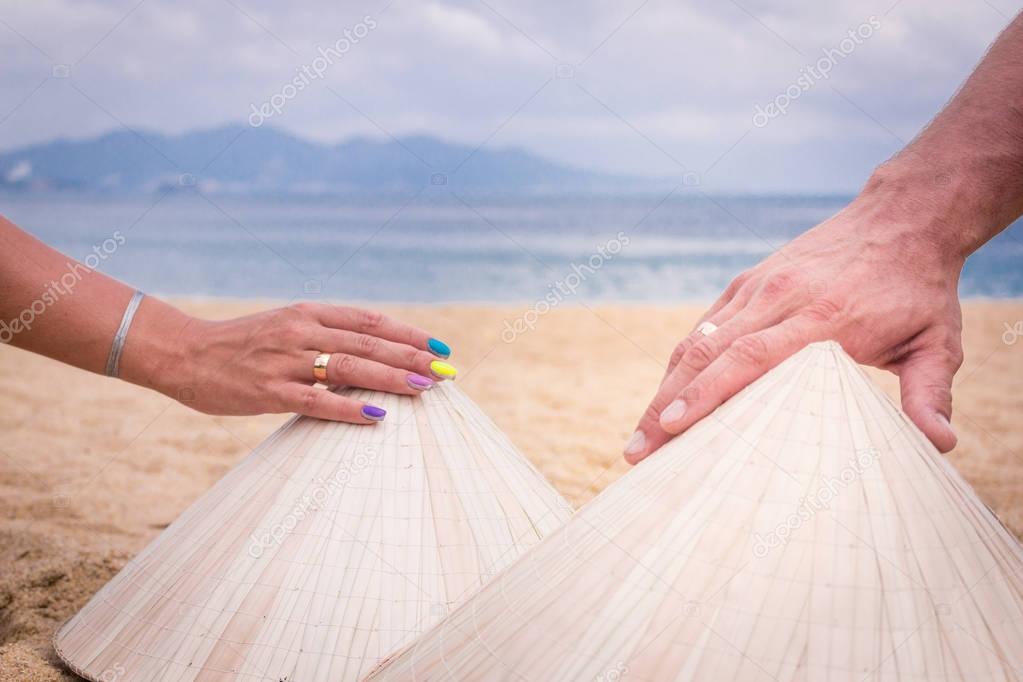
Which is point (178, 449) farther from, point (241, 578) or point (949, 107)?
point (949, 107)

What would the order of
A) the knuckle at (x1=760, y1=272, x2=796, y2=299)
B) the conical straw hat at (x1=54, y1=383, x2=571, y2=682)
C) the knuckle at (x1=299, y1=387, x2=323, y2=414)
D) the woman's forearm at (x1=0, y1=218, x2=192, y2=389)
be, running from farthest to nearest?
1. the woman's forearm at (x1=0, y1=218, x2=192, y2=389)
2. the knuckle at (x1=299, y1=387, x2=323, y2=414)
3. the knuckle at (x1=760, y1=272, x2=796, y2=299)
4. the conical straw hat at (x1=54, y1=383, x2=571, y2=682)

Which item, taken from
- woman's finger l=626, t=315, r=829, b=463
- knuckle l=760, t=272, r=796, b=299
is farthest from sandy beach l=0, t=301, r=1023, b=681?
knuckle l=760, t=272, r=796, b=299

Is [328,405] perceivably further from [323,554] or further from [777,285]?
[777,285]

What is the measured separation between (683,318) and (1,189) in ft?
148

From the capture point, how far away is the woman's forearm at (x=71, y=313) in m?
1.93

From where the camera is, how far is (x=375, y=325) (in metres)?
1.90

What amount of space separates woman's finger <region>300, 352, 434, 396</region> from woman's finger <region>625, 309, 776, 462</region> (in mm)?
480

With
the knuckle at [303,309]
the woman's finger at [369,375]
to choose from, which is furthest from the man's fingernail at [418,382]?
the knuckle at [303,309]

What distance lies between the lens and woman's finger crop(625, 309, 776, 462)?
1587 mm

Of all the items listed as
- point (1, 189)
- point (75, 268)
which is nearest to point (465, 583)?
point (75, 268)

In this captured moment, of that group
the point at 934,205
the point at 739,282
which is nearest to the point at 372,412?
the point at 739,282

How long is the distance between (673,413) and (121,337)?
48.2 inches

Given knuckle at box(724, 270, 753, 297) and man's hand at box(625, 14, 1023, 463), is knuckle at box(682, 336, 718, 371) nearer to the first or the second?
man's hand at box(625, 14, 1023, 463)

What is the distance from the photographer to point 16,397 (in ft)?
18.6
